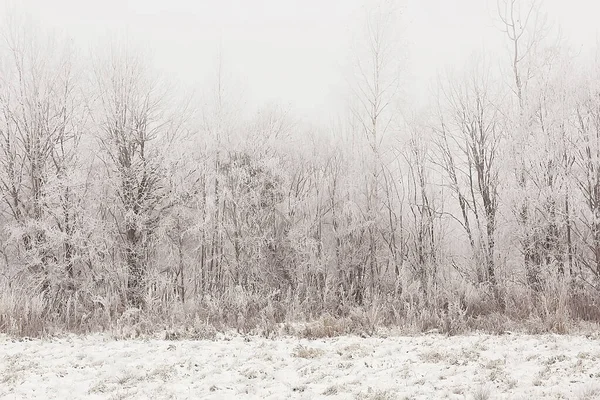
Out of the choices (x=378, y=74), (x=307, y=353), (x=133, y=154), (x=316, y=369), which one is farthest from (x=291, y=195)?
(x=316, y=369)

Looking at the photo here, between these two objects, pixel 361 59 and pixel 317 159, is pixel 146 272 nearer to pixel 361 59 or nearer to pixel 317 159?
pixel 317 159

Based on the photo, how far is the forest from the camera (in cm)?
1238

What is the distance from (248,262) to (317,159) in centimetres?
432

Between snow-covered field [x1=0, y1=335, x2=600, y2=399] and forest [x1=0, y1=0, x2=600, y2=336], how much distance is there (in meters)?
1.94

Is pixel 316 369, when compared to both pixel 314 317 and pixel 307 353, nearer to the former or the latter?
pixel 307 353

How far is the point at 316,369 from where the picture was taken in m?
7.34

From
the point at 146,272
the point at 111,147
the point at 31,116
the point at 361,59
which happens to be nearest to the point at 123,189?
the point at 111,147

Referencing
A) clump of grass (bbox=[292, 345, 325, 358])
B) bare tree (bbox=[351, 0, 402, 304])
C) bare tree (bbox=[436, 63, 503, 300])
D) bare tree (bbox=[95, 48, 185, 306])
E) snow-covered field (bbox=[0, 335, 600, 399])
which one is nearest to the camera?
snow-covered field (bbox=[0, 335, 600, 399])

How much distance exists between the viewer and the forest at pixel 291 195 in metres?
12.4

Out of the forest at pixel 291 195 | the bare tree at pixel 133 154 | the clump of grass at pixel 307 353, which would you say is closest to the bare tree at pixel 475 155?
the forest at pixel 291 195

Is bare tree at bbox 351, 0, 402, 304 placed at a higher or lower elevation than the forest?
higher

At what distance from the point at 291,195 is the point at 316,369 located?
982 centimetres

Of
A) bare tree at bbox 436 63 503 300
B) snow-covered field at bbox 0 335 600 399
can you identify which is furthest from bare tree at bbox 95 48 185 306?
bare tree at bbox 436 63 503 300

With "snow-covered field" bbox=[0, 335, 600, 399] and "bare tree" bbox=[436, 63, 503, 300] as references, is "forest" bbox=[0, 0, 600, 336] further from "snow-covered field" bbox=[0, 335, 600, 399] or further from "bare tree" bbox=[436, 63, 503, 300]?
"snow-covered field" bbox=[0, 335, 600, 399]
